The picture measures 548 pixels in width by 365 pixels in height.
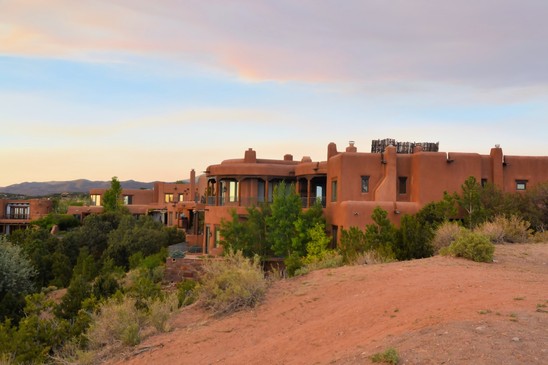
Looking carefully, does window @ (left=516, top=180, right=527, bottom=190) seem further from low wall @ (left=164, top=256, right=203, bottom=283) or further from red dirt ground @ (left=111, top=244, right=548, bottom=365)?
low wall @ (left=164, top=256, right=203, bottom=283)

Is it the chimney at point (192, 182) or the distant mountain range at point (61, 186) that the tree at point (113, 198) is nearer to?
the chimney at point (192, 182)

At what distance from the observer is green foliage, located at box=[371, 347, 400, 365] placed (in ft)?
19.2

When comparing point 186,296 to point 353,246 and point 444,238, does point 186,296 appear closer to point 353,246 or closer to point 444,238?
point 353,246


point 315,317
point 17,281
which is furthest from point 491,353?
point 17,281

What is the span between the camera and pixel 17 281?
2411 centimetres

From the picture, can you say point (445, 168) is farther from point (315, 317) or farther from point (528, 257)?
point (315, 317)

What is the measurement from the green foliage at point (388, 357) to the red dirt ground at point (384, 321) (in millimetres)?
112


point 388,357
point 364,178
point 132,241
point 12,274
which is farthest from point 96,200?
point 388,357

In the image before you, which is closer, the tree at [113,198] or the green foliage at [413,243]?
the green foliage at [413,243]

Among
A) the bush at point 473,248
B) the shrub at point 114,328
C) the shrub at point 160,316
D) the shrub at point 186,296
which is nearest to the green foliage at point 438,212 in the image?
the bush at point 473,248

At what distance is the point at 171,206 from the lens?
4775 centimetres

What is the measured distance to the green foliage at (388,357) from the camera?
587cm

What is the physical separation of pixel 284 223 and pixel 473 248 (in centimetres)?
1433

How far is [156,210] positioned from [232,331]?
44542mm
